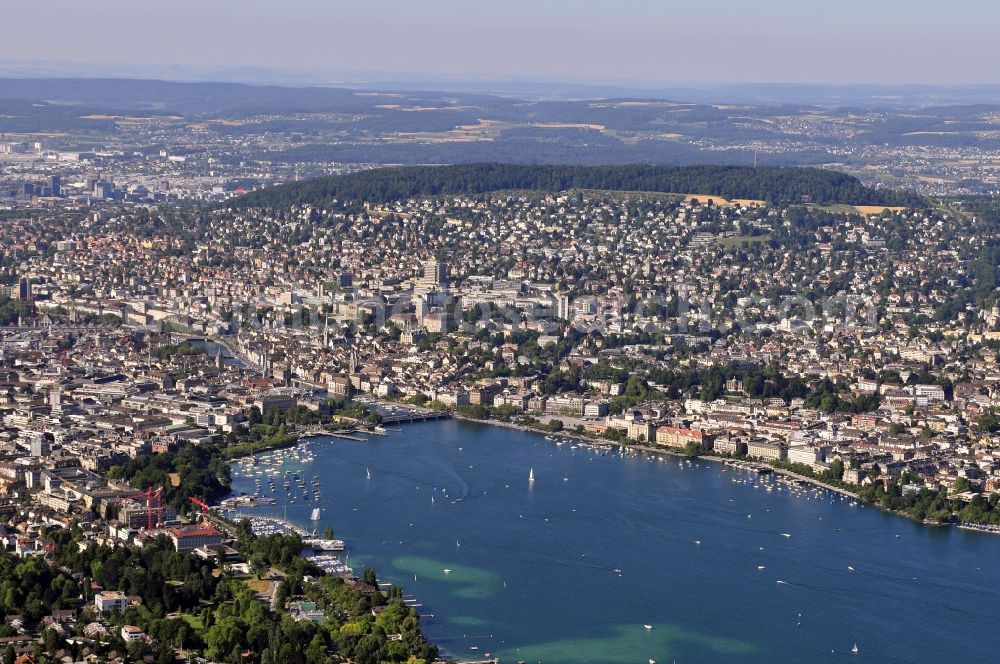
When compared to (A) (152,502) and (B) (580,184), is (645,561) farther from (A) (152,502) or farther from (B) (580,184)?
(B) (580,184)

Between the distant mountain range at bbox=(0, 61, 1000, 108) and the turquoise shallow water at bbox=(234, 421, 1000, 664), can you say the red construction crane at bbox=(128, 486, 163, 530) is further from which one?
the distant mountain range at bbox=(0, 61, 1000, 108)

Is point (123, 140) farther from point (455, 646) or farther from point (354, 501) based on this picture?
point (455, 646)

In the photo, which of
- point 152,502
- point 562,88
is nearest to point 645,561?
point 152,502

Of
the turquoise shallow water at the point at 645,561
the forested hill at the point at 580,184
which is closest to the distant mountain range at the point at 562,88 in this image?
the forested hill at the point at 580,184

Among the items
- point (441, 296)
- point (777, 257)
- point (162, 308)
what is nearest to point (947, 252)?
point (777, 257)

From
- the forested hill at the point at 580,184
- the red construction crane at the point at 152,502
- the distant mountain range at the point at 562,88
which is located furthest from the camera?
the distant mountain range at the point at 562,88

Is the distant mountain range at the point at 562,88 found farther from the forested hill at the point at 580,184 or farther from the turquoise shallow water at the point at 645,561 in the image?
the turquoise shallow water at the point at 645,561
